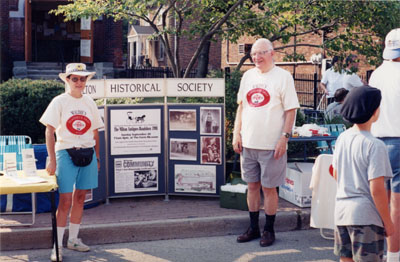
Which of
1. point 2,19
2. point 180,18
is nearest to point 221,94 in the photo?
point 180,18

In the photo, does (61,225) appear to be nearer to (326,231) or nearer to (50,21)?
(326,231)

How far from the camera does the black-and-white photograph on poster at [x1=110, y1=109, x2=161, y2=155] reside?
7.23 metres

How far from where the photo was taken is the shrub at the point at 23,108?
32.3 ft

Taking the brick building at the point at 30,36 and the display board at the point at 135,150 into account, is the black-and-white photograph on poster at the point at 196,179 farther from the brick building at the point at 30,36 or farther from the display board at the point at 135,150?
the brick building at the point at 30,36

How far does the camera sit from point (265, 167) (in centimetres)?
576

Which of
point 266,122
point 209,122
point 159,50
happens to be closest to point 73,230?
point 266,122

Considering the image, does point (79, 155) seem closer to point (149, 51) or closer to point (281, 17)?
point (281, 17)

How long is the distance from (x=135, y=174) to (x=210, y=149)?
1.08 meters

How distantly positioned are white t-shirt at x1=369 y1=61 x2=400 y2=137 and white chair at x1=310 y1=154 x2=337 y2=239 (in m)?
0.84

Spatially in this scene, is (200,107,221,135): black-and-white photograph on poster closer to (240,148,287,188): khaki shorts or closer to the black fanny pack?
(240,148,287,188): khaki shorts

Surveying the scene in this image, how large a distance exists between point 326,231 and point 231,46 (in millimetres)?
24153

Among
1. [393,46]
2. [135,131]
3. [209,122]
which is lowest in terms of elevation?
[135,131]

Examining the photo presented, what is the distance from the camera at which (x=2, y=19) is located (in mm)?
21172

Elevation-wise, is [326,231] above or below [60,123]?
below
